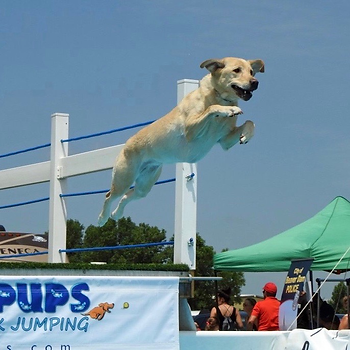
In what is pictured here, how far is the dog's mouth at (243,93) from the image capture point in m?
7.37

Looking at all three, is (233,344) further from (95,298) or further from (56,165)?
(56,165)

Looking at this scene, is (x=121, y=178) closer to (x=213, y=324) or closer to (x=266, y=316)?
(x=266, y=316)

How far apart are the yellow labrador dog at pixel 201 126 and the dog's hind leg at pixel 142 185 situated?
117 millimetres

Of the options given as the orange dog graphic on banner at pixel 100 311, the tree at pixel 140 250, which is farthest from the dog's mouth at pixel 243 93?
the tree at pixel 140 250

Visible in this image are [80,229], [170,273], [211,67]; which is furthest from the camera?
[80,229]

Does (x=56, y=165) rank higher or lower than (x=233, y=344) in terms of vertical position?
higher

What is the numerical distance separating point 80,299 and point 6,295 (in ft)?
2.06

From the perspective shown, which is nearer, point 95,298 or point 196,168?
point 95,298

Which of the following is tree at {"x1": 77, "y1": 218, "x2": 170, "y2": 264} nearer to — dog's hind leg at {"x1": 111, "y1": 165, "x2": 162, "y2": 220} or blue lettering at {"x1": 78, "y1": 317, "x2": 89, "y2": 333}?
dog's hind leg at {"x1": 111, "y1": 165, "x2": 162, "y2": 220}

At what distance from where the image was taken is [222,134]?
7758mm

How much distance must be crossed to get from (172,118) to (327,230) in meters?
3.08

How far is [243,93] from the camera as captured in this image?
738cm

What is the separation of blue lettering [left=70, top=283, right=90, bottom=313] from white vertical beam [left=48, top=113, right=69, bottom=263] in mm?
3859

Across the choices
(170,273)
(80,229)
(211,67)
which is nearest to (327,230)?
(170,273)
